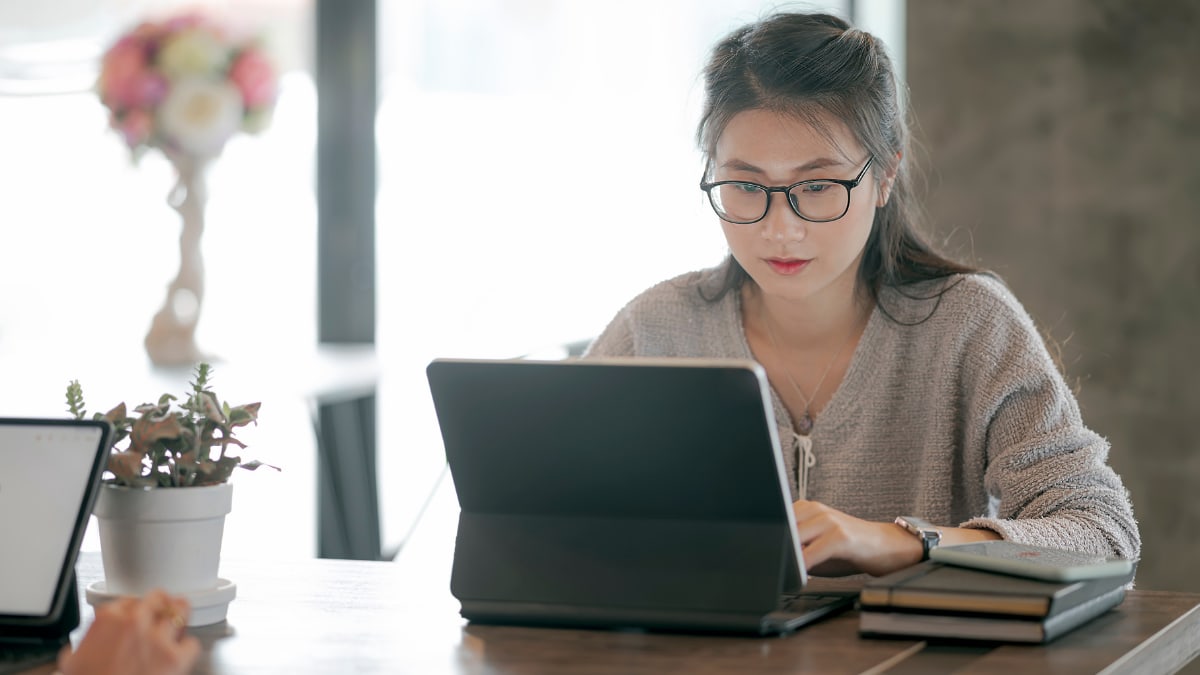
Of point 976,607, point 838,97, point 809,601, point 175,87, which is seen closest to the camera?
point 976,607

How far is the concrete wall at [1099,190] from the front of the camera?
3682mm

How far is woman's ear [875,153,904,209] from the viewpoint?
1905 mm

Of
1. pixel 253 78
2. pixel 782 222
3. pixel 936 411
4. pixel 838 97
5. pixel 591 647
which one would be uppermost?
pixel 253 78

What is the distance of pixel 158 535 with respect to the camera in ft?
4.15

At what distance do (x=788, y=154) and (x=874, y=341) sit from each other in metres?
0.32

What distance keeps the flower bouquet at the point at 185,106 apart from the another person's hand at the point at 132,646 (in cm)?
167

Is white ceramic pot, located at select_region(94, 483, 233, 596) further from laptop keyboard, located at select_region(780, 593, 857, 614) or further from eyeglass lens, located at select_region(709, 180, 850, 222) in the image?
eyeglass lens, located at select_region(709, 180, 850, 222)

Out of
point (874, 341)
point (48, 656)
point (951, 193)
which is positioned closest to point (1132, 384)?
point (951, 193)

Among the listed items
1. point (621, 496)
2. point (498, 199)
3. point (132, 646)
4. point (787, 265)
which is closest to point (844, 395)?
point (787, 265)

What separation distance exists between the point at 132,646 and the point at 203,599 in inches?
14.4

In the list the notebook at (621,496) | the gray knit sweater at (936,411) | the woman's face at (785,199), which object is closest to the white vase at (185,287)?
the gray knit sweater at (936,411)

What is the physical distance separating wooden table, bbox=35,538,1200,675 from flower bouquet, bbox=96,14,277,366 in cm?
131

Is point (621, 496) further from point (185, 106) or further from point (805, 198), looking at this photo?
point (185, 106)

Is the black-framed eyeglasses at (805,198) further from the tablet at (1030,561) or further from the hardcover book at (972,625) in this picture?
the hardcover book at (972,625)
